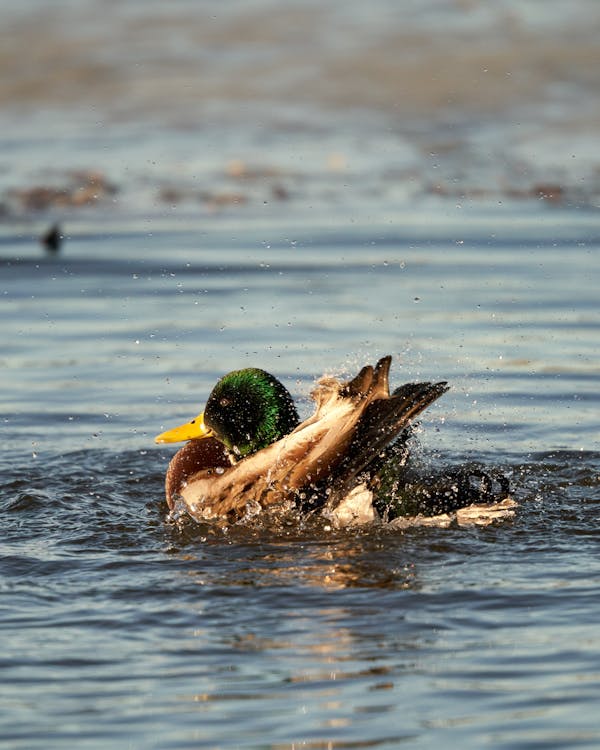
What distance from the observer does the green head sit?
22.6 ft

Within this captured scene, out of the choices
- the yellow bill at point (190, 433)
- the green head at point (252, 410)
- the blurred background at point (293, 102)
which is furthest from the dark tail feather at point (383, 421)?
the blurred background at point (293, 102)

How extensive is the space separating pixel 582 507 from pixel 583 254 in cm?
472

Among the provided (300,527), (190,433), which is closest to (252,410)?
(190,433)

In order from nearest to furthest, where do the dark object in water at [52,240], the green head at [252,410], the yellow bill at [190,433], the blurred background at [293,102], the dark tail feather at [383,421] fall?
1. the dark tail feather at [383,421]
2. the green head at [252,410]
3. the yellow bill at [190,433]
4. the dark object in water at [52,240]
5. the blurred background at [293,102]

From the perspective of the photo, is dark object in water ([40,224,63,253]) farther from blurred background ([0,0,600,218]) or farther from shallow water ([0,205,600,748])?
blurred background ([0,0,600,218])

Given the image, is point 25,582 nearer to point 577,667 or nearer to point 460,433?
point 577,667

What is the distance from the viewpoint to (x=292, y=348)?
30.6ft

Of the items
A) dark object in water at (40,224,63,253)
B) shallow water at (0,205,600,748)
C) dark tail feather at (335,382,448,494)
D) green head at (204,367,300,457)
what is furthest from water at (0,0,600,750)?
green head at (204,367,300,457)

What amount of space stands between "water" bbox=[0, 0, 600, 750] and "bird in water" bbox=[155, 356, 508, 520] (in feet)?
0.50

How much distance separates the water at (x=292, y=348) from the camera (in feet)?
15.3

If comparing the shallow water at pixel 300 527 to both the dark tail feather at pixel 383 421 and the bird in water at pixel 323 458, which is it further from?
the dark tail feather at pixel 383 421

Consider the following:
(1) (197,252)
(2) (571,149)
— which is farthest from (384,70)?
(1) (197,252)

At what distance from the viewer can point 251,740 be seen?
14.1 ft

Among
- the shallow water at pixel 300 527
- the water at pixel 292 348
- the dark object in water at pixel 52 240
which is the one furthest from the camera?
the dark object in water at pixel 52 240
